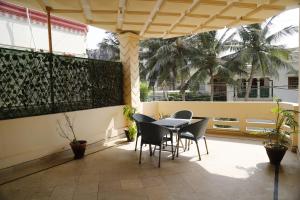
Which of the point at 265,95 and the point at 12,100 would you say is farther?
the point at 265,95

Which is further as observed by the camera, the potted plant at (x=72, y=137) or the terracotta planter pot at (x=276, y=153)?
the potted plant at (x=72, y=137)

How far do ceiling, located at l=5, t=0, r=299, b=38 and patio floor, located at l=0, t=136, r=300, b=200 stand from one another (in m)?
2.86

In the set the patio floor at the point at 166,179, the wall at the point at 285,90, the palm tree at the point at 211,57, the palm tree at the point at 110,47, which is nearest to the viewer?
the patio floor at the point at 166,179

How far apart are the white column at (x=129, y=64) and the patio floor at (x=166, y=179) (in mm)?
2148

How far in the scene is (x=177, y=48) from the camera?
50.6 ft

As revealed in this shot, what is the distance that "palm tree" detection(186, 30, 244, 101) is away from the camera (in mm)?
15094

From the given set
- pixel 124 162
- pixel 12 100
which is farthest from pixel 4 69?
pixel 124 162

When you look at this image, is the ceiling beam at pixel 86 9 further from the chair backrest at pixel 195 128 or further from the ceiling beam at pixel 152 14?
the chair backrest at pixel 195 128

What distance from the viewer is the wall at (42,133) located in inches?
164

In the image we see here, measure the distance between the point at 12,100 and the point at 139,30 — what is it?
3.65m

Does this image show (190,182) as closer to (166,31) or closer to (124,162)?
(124,162)

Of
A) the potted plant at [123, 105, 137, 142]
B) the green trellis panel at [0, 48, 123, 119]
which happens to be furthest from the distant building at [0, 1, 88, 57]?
the potted plant at [123, 105, 137, 142]

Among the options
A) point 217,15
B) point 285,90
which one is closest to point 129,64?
point 217,15

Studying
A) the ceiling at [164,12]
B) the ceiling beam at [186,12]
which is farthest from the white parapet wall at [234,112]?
the ceiling beam at [186,12]
